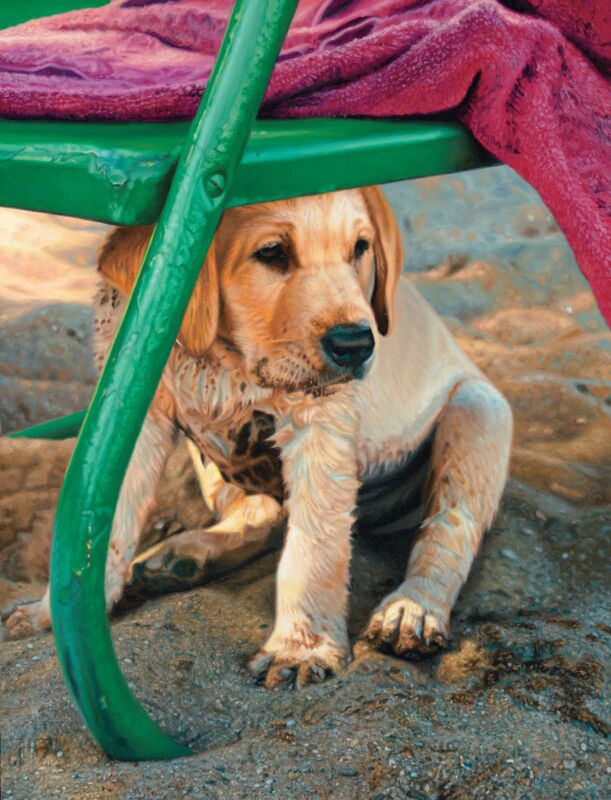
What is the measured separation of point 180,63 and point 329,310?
0.43 m

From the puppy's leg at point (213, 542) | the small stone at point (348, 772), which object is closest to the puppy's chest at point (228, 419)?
the puppy's leg at point (213, 542)

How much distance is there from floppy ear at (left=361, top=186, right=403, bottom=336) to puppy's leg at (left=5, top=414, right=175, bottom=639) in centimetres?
35

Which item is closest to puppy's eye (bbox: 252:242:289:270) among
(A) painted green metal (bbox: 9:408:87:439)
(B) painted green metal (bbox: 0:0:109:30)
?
(A) painted green metal (bbox: 9:408:87:439)

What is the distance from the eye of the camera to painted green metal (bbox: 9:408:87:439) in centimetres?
205

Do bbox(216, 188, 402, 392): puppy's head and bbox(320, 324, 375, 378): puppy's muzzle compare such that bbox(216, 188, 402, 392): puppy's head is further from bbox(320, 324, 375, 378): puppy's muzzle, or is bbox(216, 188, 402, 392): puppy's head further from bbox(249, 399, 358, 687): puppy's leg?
bbox(249, 399, 358, 687): puppy's leg

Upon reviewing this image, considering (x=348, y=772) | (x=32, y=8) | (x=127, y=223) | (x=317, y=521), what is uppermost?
(x=32, y=8)

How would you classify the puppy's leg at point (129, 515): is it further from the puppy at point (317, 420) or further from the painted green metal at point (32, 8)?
the painted green metal at point (32, 8)

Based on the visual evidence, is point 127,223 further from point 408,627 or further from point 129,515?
point 408,627

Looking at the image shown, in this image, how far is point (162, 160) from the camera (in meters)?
1.11

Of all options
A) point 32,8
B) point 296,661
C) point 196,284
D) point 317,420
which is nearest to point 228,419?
point 317,420

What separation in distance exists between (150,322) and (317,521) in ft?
1.55

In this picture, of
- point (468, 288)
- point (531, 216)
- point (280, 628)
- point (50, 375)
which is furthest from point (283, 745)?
point (531, 216)

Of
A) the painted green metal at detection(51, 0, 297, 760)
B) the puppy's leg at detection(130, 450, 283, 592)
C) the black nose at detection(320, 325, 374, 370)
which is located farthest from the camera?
the puppy's leg at detection(130, 450, 283, 592)

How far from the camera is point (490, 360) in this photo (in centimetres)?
247
